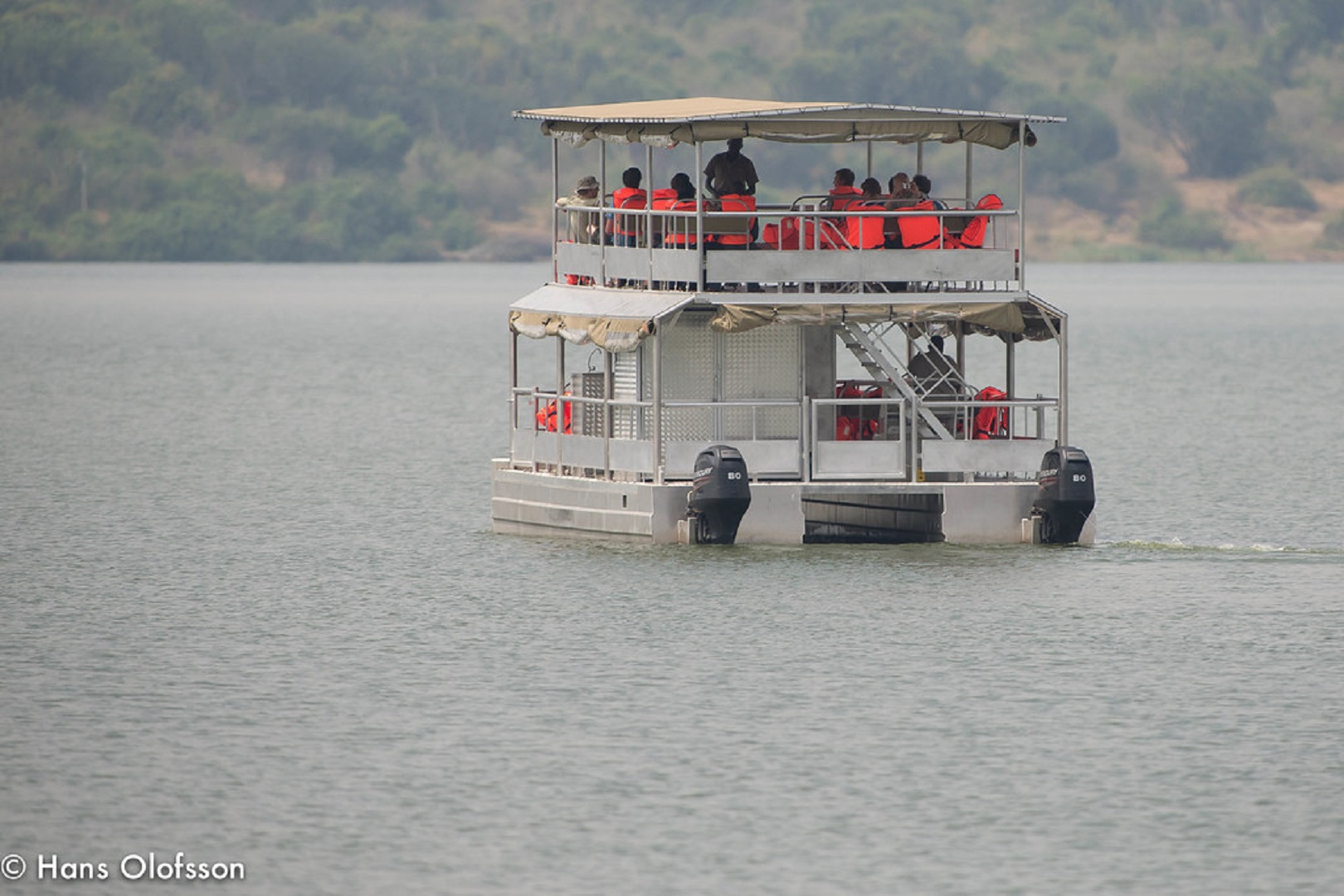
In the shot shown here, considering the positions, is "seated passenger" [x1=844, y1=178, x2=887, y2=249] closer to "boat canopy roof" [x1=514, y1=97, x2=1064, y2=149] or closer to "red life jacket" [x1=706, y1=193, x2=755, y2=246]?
"boat canopy roof" [x1=514, y1=97, x2=1064, y2=149]

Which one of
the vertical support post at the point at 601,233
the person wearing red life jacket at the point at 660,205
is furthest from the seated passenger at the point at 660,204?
the vertical support post at the point at 601,233

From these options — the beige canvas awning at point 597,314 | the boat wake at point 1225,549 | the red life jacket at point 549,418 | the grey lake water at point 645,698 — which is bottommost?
the boat wake at point 1225,549

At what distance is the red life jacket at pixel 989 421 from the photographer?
33438 mm

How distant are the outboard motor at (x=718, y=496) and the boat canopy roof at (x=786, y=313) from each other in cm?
147

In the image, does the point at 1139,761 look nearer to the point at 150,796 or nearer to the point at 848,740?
the point at 848,740

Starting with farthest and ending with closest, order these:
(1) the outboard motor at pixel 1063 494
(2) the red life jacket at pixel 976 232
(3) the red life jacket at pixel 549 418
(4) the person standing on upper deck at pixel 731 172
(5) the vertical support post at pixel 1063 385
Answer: (3) the red life jacket at pixel 549 418
(4) the person standing on upper deck at pixel 731 172
(2) the red life jacket at pixel 976 232
(5) the vertical support post at pixel 1063 385
(1) the outboard motor at pixel 1063 494

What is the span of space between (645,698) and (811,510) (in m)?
8.15

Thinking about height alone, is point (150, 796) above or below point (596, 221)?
below

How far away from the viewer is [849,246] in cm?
3288

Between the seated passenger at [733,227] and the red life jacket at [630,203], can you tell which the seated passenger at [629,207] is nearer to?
the red life jacket at [630,203]

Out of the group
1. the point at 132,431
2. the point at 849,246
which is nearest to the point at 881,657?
the point at 849,246

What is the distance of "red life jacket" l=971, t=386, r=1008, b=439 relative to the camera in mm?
33438

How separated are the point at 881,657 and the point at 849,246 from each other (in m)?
6.40

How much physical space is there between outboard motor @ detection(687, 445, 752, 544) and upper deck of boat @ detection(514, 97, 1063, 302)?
6.84 feet
